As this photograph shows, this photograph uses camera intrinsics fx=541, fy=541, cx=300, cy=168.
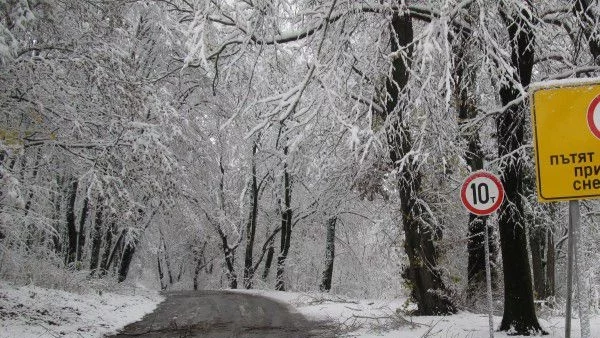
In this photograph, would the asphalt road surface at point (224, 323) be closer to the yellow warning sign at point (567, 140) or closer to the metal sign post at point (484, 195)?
the metal sign post at point (484, 195)

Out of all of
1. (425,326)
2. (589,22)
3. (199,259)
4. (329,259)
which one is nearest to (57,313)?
(425,326)

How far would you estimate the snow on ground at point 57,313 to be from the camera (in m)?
9.19

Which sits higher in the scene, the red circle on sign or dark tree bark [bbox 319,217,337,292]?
the red circle on sign

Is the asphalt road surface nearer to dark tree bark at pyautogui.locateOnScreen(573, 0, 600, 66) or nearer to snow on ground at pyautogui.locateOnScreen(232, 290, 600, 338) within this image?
snow on ground at pyautogui.locateOnScreen(232, 290, 600, 338)

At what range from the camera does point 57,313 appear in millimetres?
10852

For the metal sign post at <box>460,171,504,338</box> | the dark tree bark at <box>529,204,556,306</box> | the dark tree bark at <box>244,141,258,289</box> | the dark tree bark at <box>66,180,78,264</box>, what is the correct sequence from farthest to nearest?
1. the dark tree bark at <box>244,141,258,289</box>
2. the dark tree bark at <box>66,180,78,264</box>
3. the dark tree bark at <box>529,204,556,306</box>
4. the metal sign post at <box>460,171,504,338</box>

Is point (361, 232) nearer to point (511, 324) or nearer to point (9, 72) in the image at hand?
point (511, 324)

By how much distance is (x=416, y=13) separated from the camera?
390 inches

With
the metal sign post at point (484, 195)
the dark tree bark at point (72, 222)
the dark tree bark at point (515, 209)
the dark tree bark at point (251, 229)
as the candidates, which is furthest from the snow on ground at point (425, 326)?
the dark tree bark at point (251, 229)

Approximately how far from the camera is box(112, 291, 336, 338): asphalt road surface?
1042cm

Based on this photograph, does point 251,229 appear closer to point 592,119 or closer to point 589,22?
point 589,22

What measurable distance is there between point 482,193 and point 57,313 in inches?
334

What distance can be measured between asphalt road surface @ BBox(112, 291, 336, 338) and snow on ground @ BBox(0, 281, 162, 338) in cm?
53

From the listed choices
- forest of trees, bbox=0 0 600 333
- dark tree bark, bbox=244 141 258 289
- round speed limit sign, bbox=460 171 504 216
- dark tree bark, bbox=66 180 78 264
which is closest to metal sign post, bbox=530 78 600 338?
forest of trees, bbox=0 0 600 333
